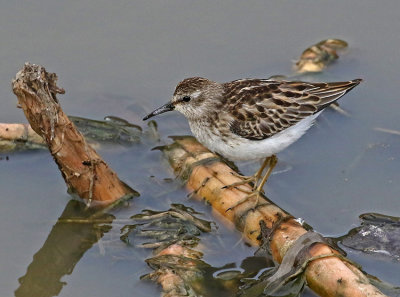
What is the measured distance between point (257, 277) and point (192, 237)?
91cm

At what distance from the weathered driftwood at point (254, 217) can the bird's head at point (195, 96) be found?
2.21 ft

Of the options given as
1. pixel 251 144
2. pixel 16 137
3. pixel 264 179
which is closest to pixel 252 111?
pixel 251 144

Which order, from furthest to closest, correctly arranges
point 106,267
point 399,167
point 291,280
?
point 399,167, point 106,267, point 291,280

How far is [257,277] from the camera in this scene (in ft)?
26.9

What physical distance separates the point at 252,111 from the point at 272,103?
0.27m

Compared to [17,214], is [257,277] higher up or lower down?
lower down

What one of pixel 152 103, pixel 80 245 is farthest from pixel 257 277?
pixel 152 103

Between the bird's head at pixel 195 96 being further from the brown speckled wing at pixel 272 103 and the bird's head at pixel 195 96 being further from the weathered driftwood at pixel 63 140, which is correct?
the weathered driftwood at pixel 63 140

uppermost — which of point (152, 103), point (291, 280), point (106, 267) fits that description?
point (152, 103)

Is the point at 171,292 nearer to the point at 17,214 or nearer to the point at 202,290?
the point at 202,290

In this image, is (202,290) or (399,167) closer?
(202,290)

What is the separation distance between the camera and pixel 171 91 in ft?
36.1

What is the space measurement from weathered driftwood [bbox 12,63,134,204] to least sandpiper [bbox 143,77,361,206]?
44.9 inches

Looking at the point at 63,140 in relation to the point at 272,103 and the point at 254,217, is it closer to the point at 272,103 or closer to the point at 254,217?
the point at 254,217
